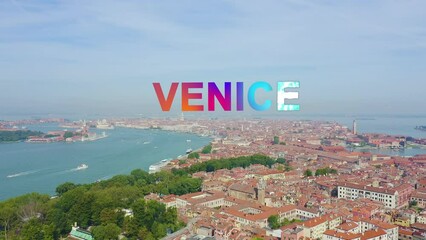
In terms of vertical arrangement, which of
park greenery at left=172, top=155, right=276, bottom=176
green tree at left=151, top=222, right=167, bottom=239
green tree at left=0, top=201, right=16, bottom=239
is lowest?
park greenery at left=172, top=155, right=276, bottom=176

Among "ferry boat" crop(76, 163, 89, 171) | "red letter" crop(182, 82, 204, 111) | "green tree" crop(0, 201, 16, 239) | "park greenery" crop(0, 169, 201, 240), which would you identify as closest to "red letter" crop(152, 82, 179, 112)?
"red letter" crop(182, 82, 204, 111)

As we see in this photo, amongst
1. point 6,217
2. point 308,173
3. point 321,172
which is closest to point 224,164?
point 308,173

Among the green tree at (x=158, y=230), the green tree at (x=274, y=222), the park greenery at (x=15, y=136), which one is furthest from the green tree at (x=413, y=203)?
the park greenery at (x=15, y=136)

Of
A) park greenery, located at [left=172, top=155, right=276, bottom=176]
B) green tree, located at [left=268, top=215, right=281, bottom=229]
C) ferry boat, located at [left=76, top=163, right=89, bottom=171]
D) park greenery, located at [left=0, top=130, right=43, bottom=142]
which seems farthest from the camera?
park greenery, located at [left=0, top=130, right=43, bottom=142]

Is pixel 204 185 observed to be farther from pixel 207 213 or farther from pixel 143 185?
pixel 207 213

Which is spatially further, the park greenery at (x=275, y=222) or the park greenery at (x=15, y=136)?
the park greenery at (x=15, y=136)

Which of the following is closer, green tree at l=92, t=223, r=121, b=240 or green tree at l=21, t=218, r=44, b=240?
green tree at l=21, t=218, r=44, b=240

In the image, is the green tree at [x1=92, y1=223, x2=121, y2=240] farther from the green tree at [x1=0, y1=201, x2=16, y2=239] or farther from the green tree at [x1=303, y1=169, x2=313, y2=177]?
the green tree at [x1=303, y1=169, x2=313, y2=177]

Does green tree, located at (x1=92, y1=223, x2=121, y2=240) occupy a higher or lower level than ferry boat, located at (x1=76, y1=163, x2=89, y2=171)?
higher

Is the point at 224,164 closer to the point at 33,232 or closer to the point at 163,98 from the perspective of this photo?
the point at 33,232

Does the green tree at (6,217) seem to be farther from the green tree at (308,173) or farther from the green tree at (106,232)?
the green tree at (308,173)
